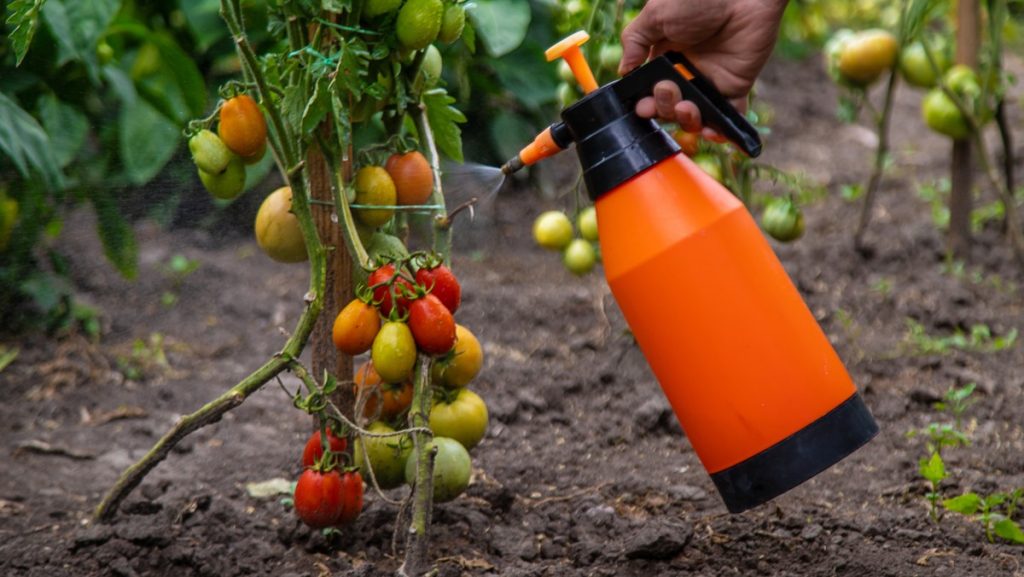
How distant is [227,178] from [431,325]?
1.15ft

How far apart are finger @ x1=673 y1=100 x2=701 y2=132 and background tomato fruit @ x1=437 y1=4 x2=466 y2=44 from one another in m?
0.33

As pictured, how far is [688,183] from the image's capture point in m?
1.32

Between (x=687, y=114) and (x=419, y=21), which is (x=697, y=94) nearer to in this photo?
(x=687, y=114)

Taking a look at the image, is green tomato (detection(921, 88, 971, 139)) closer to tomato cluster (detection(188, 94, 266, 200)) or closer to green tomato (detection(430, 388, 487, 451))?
green tomato (detection(430, 388, 487, 451))

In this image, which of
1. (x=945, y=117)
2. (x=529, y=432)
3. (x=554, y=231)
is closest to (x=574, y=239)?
(x=554, y=231)

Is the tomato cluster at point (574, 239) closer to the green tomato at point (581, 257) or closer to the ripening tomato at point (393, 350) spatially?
the green tomato at point (581, 257)

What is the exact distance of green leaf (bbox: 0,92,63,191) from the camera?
2012 mm

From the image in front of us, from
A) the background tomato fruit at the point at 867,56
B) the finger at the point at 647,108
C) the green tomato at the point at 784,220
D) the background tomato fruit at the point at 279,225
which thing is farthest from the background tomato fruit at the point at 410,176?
the background tomato fruit at the point at 867,56

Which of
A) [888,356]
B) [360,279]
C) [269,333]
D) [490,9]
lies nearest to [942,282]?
[888,356]

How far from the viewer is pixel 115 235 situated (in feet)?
9.27

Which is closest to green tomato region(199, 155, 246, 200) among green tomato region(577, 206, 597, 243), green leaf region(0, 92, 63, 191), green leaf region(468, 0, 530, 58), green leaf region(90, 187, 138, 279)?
green leaf region(0, 92, 63, 191)

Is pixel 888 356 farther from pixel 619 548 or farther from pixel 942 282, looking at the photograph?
Answer: pixel 619 548

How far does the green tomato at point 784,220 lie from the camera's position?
7.87 ft

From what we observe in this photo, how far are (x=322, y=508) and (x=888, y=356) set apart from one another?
1.45 meters
